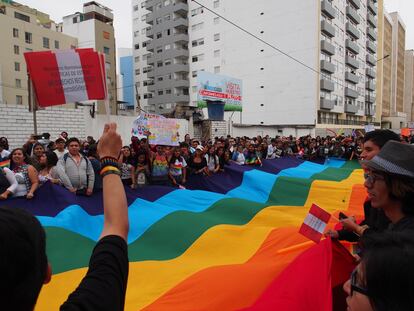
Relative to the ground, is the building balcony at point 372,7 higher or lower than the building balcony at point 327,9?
higher

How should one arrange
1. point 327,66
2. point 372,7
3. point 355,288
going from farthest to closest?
1. point 372,7
2. point 327,66
3. point 355,288

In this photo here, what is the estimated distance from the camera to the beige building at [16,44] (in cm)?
4225

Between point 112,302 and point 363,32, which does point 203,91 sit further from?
point 363,32

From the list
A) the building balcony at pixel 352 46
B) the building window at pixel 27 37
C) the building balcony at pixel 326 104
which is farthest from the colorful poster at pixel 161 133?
the building balcony at pixel 352 46

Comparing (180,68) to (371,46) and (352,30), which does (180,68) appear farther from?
(371,46)

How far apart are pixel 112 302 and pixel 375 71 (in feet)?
231

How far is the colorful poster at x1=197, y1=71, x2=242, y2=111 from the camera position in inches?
966

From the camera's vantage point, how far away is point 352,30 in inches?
1970

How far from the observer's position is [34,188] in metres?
5.07

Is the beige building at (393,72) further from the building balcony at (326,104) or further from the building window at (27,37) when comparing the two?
the building window at (27,37)

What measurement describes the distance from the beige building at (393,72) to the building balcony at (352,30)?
17.2m

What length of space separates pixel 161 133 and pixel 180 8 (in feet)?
157

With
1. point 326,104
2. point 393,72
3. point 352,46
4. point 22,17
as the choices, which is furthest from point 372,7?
point 22,17

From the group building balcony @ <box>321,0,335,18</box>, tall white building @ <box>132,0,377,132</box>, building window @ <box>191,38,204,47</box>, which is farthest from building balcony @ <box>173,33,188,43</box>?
building balcony @ <box>321,0,335,18</box>
